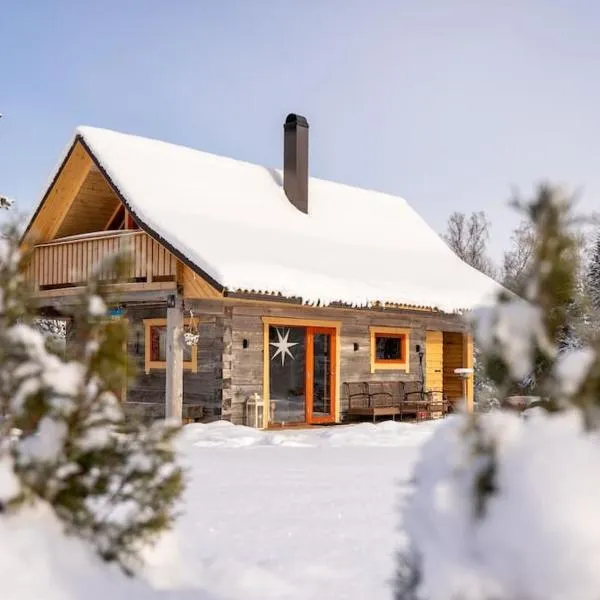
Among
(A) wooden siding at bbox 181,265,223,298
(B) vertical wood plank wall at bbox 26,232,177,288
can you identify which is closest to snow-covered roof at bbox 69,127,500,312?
(A) wooden siding at bbox 181,265,223,298

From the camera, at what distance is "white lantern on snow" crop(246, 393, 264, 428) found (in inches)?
579

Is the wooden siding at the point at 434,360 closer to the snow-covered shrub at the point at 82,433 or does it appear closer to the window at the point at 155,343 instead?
the window at the point at 155,343

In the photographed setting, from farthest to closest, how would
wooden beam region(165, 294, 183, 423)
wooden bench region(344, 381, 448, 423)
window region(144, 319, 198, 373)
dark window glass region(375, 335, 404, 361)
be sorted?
dark window glass region(375, 335, 404, 361) → wooden bench region(344, 381, 448, 423) → window region(144, 319, 198, 373) → wooden beam region(165, 294, 183, 423)

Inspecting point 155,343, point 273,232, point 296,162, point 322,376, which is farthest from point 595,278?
point 155,343

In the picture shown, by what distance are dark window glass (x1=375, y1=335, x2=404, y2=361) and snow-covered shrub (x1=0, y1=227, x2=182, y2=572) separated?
1417 centimetres

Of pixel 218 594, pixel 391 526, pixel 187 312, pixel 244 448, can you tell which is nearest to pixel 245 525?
pixel 391 526

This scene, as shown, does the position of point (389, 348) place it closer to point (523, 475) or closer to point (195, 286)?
point (195, 286)

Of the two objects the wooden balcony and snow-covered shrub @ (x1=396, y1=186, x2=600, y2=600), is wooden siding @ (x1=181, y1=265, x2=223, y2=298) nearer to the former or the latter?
the wooden balcony

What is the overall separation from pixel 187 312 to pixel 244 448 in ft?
15.2

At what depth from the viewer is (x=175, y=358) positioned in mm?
13875

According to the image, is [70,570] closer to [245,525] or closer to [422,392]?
[245,525]

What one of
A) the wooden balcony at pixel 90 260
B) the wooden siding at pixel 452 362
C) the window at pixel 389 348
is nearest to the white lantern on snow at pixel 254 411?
the wooden balcony at pixel 90 260

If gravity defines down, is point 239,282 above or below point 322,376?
above

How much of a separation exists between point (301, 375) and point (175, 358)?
312cm
